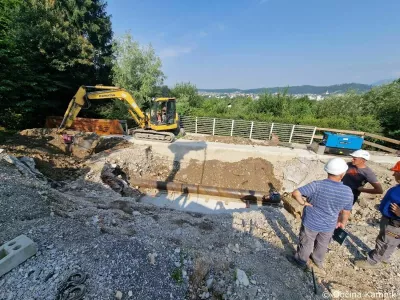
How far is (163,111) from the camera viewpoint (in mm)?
9766

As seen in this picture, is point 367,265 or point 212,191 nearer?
point 367,265

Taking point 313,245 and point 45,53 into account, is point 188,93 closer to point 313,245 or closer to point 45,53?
point 45,53

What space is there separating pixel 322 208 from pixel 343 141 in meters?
8.05

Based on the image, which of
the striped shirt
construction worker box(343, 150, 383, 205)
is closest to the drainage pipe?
construction worker box(343, 150, 383, 205)

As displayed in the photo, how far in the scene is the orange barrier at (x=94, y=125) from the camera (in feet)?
36.7

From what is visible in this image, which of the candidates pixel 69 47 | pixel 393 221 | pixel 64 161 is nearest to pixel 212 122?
pixel 64 161

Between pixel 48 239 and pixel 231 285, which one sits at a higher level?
pixel 48 239

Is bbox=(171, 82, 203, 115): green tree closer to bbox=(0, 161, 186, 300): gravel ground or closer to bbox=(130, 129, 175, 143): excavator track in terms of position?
bbox=(130, 129, 175, 143): excavator track

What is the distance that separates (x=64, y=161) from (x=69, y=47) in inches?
302

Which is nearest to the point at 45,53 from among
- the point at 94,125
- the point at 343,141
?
the point at 94,125

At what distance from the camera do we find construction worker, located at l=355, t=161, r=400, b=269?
264 cm

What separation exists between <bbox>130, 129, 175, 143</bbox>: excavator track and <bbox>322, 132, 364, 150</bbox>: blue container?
7168 millimetres

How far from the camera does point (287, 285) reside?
8.38 feet

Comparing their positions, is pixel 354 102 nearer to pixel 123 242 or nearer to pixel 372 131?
pixel 372 131
